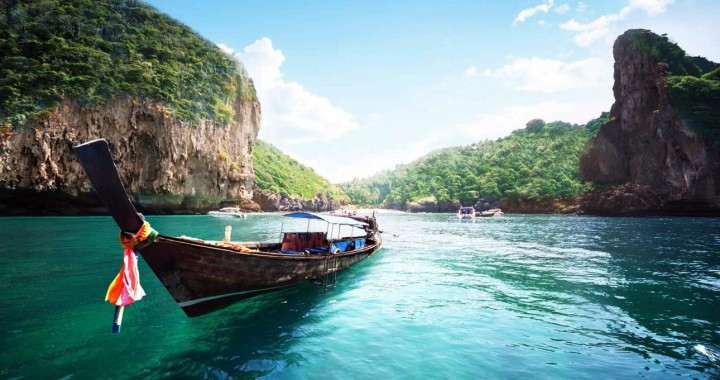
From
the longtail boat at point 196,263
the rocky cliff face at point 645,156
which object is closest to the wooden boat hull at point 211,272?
the longtail boat at point 196,263

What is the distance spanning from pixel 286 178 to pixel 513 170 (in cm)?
7260

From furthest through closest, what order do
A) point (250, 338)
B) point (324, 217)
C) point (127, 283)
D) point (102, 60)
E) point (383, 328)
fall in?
point (102, 60)
point (324, 217)
point (383, 328)
point (250, 338)
point (127, 283)

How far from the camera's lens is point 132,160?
1615 inches

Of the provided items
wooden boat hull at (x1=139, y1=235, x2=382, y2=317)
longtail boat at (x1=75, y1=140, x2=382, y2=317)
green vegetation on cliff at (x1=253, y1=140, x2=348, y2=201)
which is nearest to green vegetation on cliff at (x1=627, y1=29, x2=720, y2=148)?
longtail boat at (x1=75, y1=140, x2=382, y2=317)

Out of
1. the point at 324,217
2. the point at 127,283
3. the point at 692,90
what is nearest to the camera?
the point at 127,283

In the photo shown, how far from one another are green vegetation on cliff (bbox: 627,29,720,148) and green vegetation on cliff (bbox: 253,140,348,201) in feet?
292

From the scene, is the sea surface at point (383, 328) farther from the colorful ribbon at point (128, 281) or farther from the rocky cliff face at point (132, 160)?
the rocky cliff face at point (132, 160)

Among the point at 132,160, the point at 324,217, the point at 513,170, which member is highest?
the point at 513,170

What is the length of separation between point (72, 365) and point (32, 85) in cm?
4372

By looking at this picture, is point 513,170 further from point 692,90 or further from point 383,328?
point 383,328

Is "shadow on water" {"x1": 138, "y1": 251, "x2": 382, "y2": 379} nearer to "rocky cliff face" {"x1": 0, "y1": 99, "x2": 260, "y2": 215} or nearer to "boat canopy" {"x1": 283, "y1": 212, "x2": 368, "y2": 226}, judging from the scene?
"boat canopy" {"x1": 283, "y1": 212, "x2": 368, "y2": 226}

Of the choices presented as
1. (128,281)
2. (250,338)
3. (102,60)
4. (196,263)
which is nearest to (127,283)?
(128,281)

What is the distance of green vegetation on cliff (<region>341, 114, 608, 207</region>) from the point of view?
78.9 meters

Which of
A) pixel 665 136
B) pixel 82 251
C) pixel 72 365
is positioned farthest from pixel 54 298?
pixel 665 136
